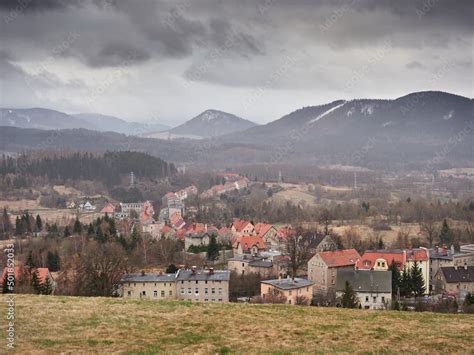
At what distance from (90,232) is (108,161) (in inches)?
3699

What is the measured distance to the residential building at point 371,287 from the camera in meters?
42.8

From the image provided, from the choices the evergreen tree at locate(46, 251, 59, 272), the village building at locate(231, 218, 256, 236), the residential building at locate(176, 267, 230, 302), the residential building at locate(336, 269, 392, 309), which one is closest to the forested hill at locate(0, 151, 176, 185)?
the village building at locate(231, 218, 256, 236)

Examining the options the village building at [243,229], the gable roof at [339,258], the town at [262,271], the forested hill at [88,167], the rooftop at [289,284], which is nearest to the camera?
the town at [262,271]

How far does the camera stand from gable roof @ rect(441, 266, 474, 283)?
1983 inches

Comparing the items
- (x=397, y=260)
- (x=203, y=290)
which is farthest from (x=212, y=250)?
(x=397, y=260)

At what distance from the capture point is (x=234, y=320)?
17.4m

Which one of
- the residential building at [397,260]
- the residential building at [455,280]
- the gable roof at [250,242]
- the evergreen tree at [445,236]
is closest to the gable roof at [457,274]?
the residential building at [455,280]

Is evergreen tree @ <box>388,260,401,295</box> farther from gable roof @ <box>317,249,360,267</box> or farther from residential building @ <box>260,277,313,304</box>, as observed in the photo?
residential building @ <box>260,277,313,304</box>

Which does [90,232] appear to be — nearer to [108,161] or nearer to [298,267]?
[298,267]

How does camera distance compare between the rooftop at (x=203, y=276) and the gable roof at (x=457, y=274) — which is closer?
the rooftop at (x=203, y=276)

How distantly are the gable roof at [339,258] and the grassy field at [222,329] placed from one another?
3138cm

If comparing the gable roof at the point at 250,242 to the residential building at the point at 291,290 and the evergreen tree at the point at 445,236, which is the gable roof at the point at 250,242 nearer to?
the residential building at the point at 291,290

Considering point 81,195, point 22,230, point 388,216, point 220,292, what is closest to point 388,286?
point 220,292

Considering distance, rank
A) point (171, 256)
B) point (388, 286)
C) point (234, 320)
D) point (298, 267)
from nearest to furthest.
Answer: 1. point (234, 320)
2. point (388, 286)
3. point (298, 267)
4. point (171, 256)
